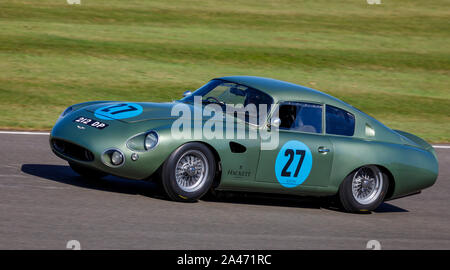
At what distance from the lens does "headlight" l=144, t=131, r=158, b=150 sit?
690cm

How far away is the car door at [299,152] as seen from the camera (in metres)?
7.46

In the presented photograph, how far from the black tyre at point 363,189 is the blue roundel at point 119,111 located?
2.49 metres

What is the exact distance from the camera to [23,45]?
1709 centimetres

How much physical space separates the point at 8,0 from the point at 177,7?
5.44 meters

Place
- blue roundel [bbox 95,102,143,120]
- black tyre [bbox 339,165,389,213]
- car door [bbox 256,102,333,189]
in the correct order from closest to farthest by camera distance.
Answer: blue roundel [bbox 95,102,143,120], car door [bbox 256,102,333,189], black tyre [bbox 339,165,389,213]

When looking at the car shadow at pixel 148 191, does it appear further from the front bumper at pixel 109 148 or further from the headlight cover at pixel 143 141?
the headlight cover at pixel 143 141

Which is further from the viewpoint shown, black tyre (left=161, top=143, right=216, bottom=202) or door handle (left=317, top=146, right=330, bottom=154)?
door handle (left=317, top=146, right=330, bottom=154)

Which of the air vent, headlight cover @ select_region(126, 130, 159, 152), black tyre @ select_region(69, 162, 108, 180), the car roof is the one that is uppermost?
the car roof

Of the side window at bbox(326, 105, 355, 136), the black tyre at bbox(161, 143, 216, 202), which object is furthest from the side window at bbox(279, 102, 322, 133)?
the black tyre at bbox(161, 143, 216, 202)

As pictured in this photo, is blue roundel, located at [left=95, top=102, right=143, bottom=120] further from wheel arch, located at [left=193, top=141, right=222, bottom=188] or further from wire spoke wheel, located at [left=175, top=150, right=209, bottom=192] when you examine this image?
wheel arch, located at [left=193, top=141, right=222, bottom=188]

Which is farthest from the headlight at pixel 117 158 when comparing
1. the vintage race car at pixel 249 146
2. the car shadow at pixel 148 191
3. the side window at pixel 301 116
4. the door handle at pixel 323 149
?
the door handle at pixel 323 149

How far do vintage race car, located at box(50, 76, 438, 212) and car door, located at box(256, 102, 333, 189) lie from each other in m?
0.01
